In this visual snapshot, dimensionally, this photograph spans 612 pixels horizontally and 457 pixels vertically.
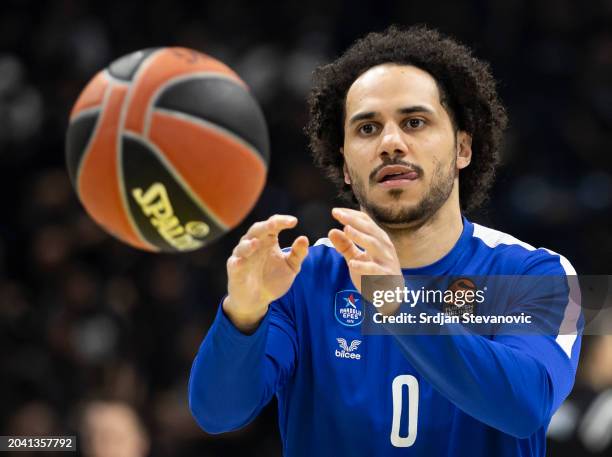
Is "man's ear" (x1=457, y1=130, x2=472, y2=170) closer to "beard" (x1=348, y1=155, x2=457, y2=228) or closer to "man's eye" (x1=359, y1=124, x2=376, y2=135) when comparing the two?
"beard" (x1=348, y1=155, x2=457, y2=228)

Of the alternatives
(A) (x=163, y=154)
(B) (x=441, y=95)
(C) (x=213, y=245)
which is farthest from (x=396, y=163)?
(C) (x=213, y=245)

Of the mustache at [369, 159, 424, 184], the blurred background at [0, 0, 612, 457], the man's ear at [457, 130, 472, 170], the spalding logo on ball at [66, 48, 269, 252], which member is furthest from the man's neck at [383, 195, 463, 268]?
the blurred background at [0, 0, 612, 457]

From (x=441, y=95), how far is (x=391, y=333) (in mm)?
1197

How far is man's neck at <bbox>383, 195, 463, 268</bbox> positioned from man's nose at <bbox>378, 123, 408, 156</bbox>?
0.26m

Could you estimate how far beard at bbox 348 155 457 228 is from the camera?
3.11m

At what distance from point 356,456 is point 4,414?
382cm

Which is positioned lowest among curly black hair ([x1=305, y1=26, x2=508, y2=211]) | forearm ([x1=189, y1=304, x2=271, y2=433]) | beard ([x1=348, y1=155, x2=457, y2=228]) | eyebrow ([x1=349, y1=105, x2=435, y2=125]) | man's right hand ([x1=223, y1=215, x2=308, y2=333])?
forearm ([x1=189, y1=304, x2=271, y2=433])

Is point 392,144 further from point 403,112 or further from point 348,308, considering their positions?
point 348,308

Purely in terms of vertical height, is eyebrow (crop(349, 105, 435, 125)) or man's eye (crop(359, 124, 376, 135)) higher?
eyebrow (crop(349, 105, 435, 125))

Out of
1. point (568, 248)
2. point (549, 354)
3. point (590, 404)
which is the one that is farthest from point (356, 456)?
point (568, 248)

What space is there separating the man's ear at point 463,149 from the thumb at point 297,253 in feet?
3.29

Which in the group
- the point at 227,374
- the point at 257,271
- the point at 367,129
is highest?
the point at 367,129

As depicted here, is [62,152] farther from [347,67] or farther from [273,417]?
[347,67]

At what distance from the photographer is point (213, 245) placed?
23.8ft
